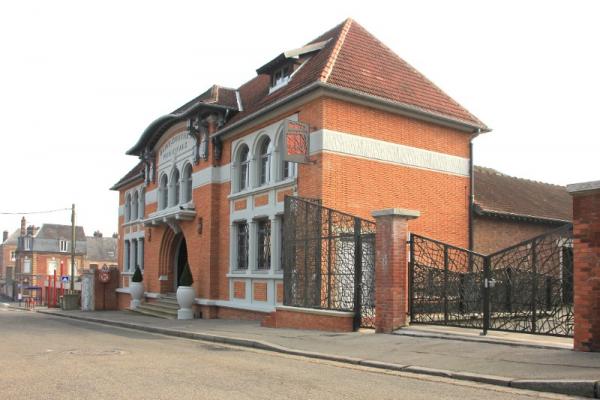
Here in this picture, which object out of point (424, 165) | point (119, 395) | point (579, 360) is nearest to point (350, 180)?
point (424, 165)

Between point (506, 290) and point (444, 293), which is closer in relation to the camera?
point (506, 290)

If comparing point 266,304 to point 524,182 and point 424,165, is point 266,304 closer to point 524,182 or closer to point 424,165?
point 424,165

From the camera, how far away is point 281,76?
21781mm

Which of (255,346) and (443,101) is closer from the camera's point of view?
(255,346)

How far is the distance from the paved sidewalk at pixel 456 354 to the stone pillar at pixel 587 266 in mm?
323

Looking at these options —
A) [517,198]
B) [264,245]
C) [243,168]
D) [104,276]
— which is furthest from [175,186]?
[517,198]

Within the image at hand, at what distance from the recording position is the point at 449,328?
13273 millimetres

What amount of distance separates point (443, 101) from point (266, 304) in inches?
349

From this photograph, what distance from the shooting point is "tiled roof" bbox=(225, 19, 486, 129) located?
61.7 feet

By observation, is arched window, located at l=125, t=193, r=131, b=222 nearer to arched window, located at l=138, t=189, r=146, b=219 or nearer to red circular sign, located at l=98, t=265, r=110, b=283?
arched window, located at l=138, t=189, r=146, b=219

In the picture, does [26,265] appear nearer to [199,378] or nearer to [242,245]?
[242,245]

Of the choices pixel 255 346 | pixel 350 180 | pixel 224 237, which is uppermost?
pixel 350 180

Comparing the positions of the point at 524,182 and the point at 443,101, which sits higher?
the point at 443,101

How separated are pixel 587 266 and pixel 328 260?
6699 millimetres
